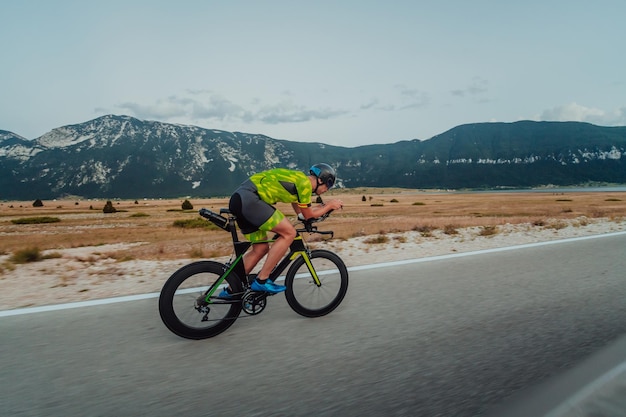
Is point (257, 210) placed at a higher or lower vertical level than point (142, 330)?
higher

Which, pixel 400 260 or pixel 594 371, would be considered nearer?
pixel 594 371

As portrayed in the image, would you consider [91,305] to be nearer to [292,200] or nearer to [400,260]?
[292,200]

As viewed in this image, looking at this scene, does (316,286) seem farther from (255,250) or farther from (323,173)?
(323,173)

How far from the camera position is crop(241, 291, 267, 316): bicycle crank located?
14.0 feet

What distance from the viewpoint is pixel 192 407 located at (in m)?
2.69

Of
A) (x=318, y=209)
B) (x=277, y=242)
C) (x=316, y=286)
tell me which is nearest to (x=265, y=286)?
(x=277, y=242)

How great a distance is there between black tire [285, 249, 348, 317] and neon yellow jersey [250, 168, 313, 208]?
2.49ft

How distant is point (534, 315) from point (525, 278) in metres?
1.93

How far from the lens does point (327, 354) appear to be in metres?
3.51

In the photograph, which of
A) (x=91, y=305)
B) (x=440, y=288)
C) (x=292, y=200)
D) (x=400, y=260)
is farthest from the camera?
(x=400, y=260)

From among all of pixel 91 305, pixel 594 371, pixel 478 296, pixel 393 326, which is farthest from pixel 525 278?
pixel 91 305

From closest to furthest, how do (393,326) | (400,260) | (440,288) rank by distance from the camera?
1. (393,326)
2. (440,288)
3. (400,260)

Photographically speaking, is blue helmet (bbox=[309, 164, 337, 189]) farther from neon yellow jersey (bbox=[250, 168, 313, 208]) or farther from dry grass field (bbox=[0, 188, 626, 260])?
dry grass field (bbox=[0, 188, 626, 260])

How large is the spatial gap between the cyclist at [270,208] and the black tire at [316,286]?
20 centimetres
